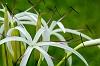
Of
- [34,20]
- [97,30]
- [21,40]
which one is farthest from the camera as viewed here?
[97,30]

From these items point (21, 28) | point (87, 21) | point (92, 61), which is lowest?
point (92, 61)

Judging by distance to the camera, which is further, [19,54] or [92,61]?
[92,61]

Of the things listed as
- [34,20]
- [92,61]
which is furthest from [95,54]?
[34,20]

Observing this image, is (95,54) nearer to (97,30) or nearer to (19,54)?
(97,30)

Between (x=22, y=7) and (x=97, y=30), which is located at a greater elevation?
(x=22, y=7)

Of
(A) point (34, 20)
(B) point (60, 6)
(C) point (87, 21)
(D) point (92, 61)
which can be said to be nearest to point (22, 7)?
(B) point (60, 6)

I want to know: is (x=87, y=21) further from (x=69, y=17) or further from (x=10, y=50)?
(x=10, y=50)

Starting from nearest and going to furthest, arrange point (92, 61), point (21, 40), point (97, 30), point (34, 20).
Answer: point (21, 40), point (34, 20), point (92, 61), point (97, 30)

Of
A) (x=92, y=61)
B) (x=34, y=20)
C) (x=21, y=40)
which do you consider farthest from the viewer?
(x=92, y=61)

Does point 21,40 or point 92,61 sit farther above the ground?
point 21,40
